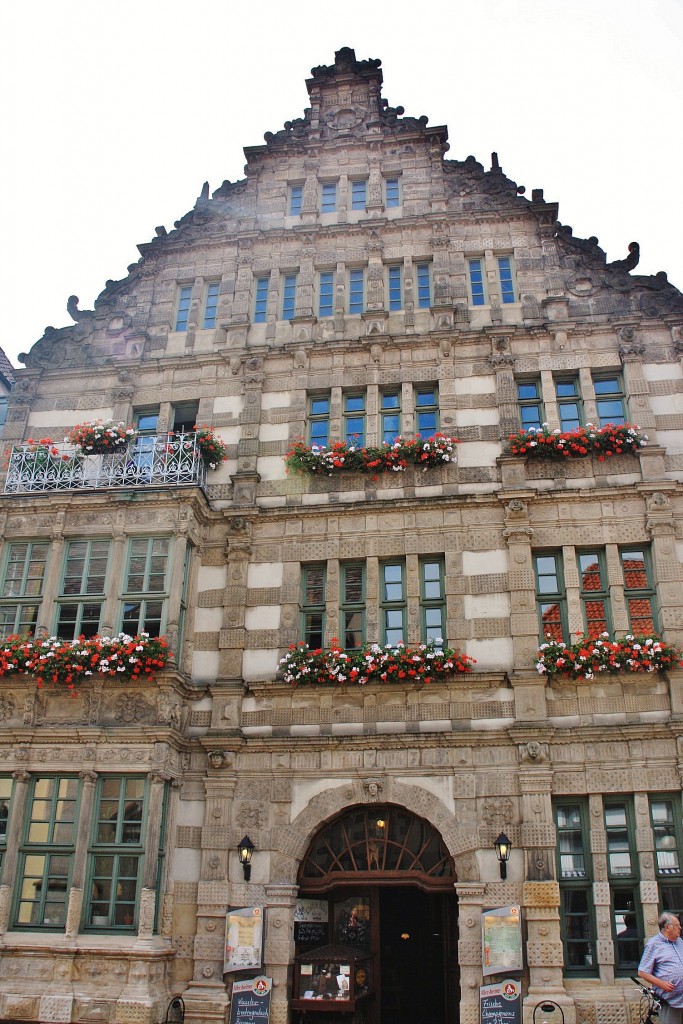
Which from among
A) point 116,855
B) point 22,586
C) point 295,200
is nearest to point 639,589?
point 116,855

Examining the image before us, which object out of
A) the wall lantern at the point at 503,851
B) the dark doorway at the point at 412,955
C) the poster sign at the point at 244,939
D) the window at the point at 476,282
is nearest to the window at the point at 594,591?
the wall lantern at the point at 503,851

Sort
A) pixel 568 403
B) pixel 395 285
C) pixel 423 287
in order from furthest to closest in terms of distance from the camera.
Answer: pixel 395 285 < pixel 423 287 < pixel 568 403

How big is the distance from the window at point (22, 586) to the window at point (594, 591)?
9.12 meters

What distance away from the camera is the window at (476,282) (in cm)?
1767

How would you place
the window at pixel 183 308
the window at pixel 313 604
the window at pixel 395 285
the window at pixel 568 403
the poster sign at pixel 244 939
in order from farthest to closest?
the window at pixel 183 308 → the window at pixel 395 285 → the window at pixel 568 403 → the window at pixel 313 604 → the poster sign at pixel 244 939

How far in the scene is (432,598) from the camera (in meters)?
14.9

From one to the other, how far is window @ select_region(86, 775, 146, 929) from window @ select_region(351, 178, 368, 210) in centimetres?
1262

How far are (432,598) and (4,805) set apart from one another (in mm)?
7538

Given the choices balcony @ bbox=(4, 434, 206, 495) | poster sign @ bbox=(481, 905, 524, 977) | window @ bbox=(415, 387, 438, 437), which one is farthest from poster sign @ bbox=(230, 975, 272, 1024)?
window @ bbox=(415, 387, 438, 437)

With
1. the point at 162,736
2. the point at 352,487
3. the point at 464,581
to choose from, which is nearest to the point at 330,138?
the point at 352,487

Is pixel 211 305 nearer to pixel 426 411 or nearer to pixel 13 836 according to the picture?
pixel 426 411

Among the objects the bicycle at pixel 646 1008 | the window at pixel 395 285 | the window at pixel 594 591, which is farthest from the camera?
the window at pixel 395 285

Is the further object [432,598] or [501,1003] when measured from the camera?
[432,598]

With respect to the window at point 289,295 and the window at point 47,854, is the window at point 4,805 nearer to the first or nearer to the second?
the window at point 47,854
